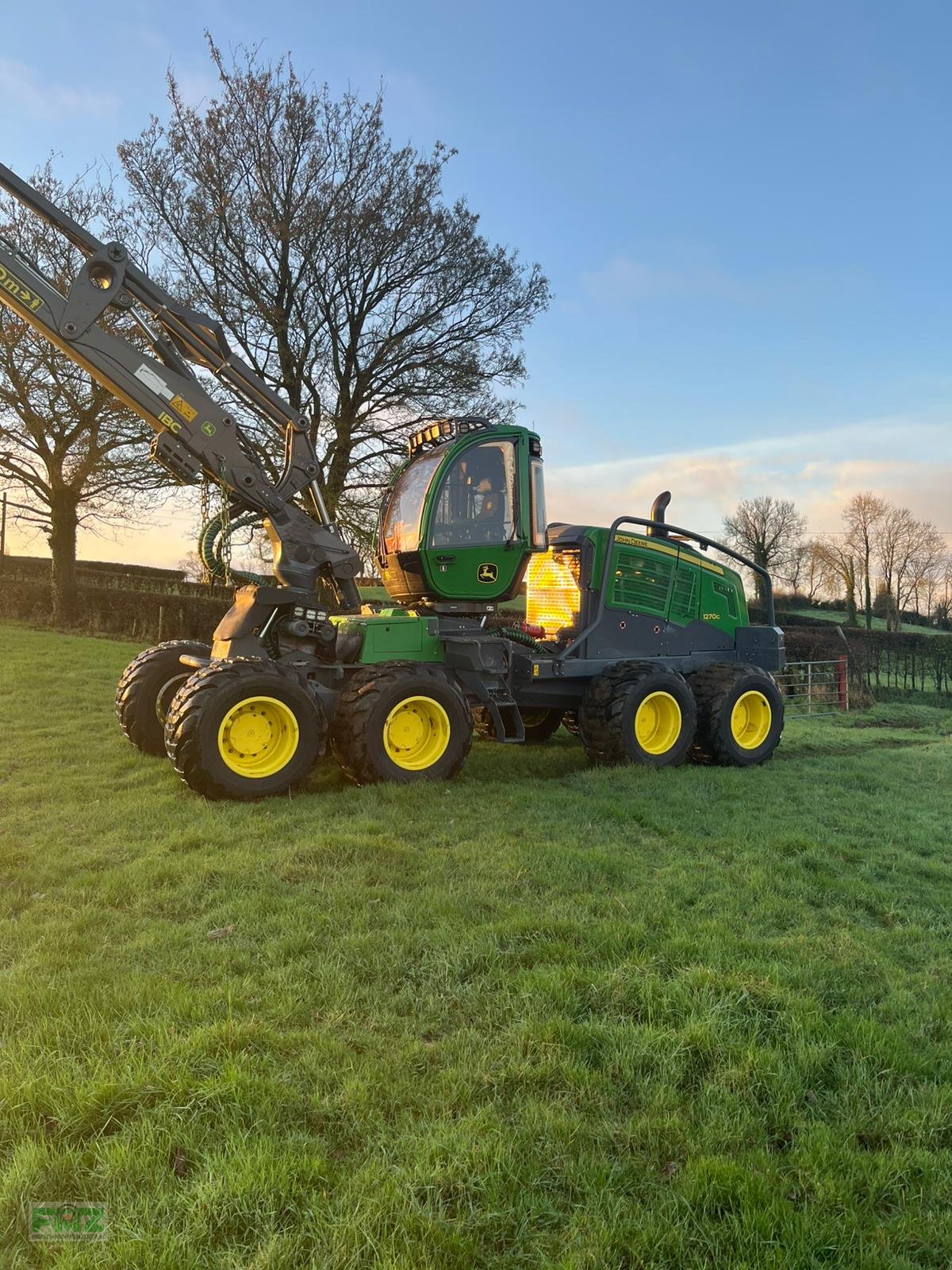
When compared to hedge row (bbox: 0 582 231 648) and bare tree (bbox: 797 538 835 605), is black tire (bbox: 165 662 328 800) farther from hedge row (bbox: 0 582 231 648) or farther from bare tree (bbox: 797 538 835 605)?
bare tree (bbox: 797 538 835 605)

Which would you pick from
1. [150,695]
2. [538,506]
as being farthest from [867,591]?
[150,695]

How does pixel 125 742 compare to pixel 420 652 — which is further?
pixel 125 742

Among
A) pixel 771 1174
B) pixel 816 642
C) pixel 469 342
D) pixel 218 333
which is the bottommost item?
pixel 771 1174

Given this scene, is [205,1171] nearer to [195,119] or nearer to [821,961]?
[821,961]

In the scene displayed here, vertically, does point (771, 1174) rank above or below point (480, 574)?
below

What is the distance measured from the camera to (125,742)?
28.1 ft

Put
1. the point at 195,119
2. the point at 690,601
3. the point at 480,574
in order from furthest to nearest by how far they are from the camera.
→ the point at 195,119
the point at 690,601
the point at 480,574

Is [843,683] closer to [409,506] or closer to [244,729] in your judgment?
[409,506]

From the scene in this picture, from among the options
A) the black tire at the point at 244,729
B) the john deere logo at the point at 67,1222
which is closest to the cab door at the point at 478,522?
the black tire at the point at 244,729

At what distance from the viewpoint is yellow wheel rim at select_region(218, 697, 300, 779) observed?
6.50m

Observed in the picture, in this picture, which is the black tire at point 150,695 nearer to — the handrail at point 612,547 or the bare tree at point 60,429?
the handrail at point 612,547

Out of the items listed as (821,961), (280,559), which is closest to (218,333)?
(280,559)

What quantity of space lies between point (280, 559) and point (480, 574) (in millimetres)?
1871

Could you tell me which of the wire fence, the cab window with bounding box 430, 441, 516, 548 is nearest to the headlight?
the cab window with bounding box 430, 441, 516, 548
